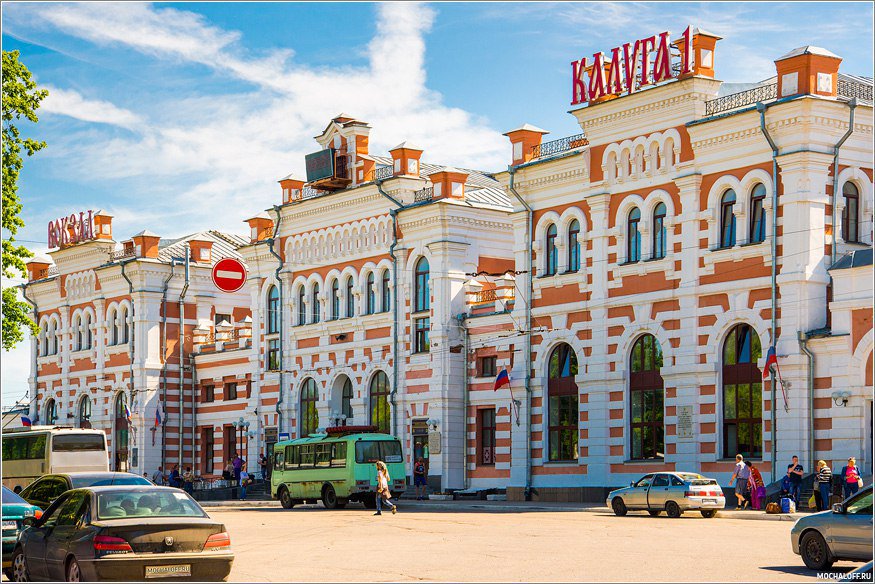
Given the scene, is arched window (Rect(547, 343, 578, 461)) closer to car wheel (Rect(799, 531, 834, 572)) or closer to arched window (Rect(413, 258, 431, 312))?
arched window (Rect(413, 258, 431, 312))

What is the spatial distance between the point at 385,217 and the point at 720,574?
35963mm

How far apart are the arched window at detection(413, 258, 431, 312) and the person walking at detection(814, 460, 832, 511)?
20.3 m

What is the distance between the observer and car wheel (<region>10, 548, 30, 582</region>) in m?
19.7

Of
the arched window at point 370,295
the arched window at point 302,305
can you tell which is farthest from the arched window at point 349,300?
the arched window at point 302,305

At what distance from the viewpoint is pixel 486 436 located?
49844mm

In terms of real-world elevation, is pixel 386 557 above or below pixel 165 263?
below

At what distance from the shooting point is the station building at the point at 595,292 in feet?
124

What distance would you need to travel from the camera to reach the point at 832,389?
3681 cm

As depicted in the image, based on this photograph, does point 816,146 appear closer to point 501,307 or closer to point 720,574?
point 501,307

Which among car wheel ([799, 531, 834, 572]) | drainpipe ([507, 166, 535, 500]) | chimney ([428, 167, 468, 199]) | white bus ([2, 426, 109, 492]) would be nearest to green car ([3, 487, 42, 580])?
car wheel ([799, 531, 834, 572])

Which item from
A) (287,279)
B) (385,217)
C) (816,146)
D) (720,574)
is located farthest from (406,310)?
(720,574)

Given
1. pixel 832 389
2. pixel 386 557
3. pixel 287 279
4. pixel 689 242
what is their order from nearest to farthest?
1. pixel 386 557
2. pixel 832 389
3. pixel 689 242
4. pixel 287 279

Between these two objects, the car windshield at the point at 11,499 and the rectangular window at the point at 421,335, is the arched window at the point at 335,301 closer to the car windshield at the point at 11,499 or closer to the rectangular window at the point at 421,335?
the rectangular window at the point at 421,335

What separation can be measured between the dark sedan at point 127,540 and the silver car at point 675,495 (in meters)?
17.4
